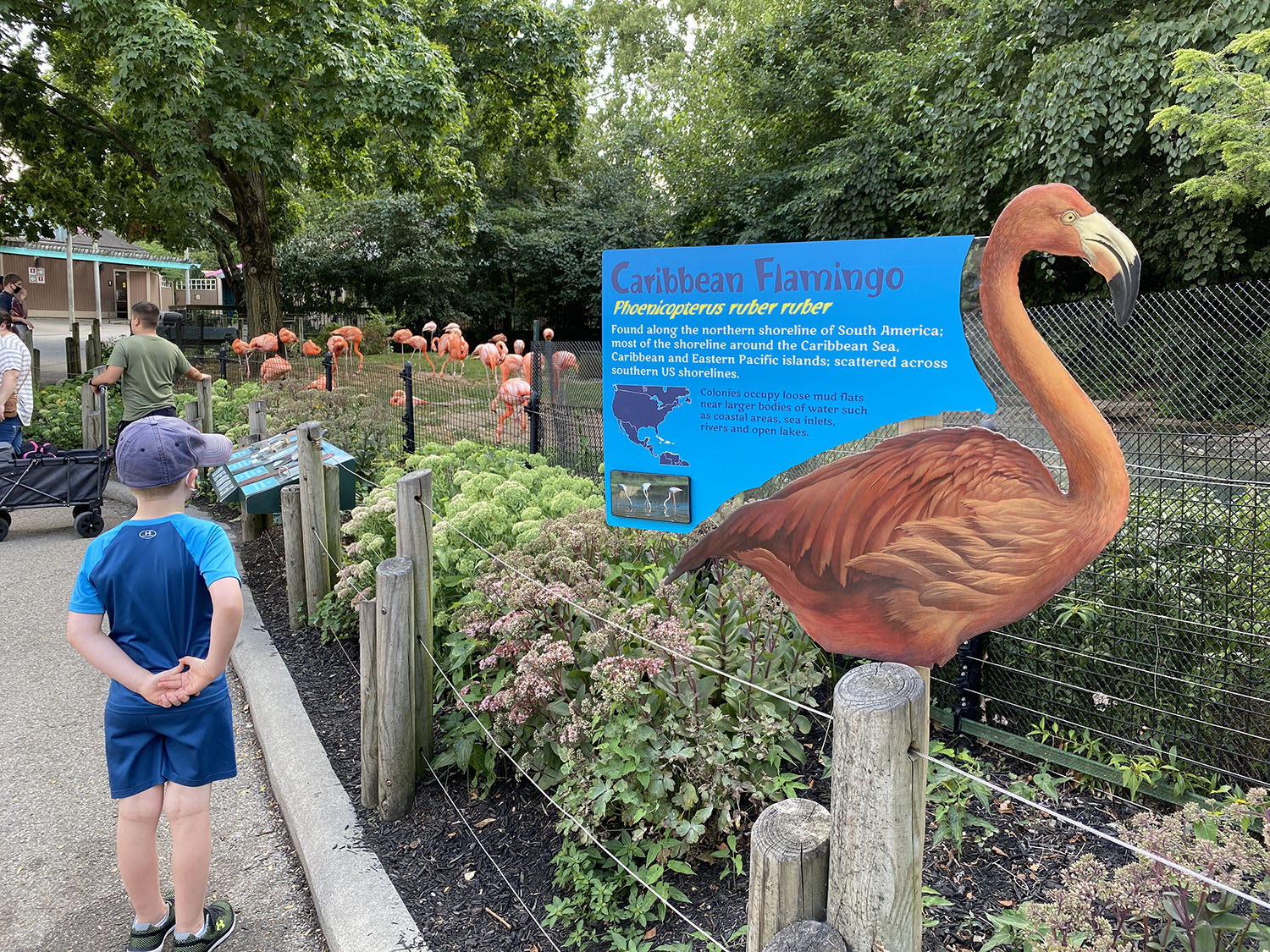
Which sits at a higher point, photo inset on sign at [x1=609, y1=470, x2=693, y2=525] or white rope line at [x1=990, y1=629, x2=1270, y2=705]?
photo inset on sign at [x1=609, y1=470, x2=693, y2=525]

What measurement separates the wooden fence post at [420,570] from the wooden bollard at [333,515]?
192cm

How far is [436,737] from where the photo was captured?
3904 millimetres

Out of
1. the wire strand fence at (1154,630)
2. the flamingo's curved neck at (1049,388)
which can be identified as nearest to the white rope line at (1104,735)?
the wire strand fence at (1154,630)

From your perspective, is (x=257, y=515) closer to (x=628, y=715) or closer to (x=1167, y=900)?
(x=628, y=715)

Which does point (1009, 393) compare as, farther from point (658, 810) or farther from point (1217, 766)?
point (658, 810)

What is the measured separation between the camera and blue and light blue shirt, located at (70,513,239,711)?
2.69 meters

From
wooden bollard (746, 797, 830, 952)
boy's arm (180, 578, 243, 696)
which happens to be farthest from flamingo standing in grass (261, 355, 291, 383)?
wooden bollard (746, 797, 830, 952)

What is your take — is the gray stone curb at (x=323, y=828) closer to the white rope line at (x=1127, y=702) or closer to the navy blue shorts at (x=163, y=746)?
the navy blue shorts at (x=163, y=746)

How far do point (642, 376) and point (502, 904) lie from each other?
2.21 meters

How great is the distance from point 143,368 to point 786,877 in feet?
24.8

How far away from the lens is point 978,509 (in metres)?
2.83

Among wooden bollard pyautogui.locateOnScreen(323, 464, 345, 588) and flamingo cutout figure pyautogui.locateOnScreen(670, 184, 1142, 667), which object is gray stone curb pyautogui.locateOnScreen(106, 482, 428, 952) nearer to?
wooden bollard pyautogui.locateOnScreen(323, 464, 345, 588)

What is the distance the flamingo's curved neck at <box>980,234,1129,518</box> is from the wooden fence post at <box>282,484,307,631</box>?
4.27m

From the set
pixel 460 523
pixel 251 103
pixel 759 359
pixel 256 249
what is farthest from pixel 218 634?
pixel 256 249
